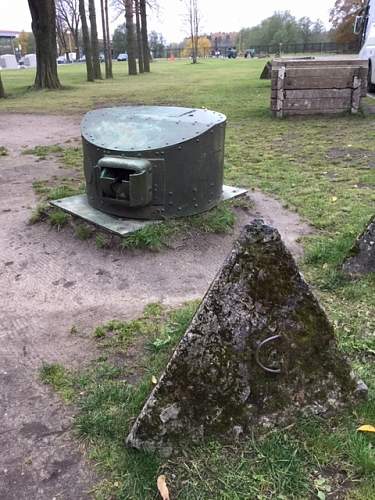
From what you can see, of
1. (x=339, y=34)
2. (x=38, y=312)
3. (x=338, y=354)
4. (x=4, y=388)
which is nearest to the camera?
(x=338, y=354)

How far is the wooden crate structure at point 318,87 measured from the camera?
35.4 feet

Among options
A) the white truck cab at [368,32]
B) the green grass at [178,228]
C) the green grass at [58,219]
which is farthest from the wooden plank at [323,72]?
the green grass at [58,219]

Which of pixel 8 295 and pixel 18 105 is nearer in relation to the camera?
pixel 8 295

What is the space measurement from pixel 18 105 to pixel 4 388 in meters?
15.0

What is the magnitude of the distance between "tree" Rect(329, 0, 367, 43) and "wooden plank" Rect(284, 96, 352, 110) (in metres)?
52.6

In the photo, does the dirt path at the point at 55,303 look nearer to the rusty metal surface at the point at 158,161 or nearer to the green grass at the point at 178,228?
the green grass at the point at 178,228

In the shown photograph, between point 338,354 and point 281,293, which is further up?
point 281,293

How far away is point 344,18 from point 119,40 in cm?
3143

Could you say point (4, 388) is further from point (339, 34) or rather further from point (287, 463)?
point (339, 34)

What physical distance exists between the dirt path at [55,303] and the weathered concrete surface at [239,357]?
0.40 metres

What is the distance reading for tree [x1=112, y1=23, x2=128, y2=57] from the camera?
72.8 metres

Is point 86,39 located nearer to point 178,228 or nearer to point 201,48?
point 178,228

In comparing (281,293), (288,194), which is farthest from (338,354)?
(288,194)

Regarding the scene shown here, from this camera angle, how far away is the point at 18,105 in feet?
52.6
